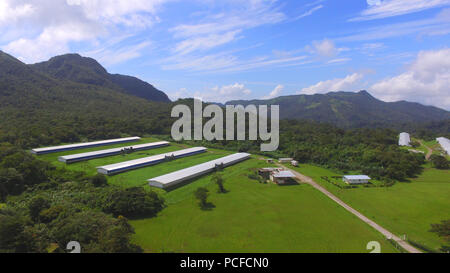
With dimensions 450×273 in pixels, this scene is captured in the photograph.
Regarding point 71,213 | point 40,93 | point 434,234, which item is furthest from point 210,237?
point 40,93

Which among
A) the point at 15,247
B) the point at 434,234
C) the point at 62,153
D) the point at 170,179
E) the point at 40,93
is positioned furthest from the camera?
the point at 40,93

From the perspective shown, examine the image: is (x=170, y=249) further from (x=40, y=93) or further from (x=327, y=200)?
(x=40, y=93)

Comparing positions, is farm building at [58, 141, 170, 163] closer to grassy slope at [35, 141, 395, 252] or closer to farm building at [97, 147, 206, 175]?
farm building at [97, 147, 206, 175]

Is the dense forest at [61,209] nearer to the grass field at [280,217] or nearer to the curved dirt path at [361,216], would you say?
the grass field at [280,217]

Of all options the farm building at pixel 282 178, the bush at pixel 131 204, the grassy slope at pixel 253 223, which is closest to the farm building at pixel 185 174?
the grassy slope at pixel 253 223

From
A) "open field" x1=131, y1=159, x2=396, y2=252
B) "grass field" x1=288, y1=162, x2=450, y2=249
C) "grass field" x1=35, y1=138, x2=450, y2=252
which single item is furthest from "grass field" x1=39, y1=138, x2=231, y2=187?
"grass field" x1=288, y1=162, x2=450, y2=249

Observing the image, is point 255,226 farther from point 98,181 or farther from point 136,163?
point 136,163
